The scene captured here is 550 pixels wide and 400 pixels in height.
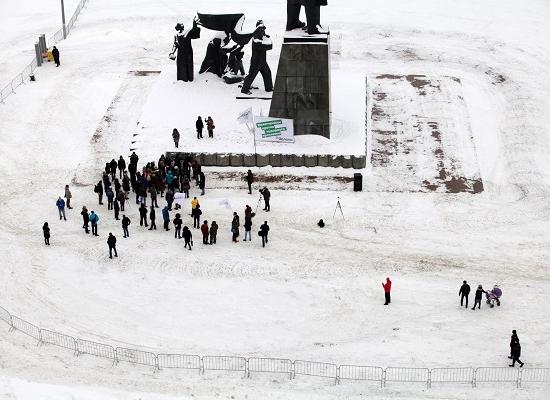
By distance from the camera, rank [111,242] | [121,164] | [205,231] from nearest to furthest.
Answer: [111,242] < [205,231] < [121,164]

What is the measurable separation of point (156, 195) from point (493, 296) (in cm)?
1339

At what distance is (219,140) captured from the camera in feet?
134

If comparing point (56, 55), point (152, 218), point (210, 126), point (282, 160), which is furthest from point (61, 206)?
point (56, 55)

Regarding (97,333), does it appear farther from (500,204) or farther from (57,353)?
(500,204)

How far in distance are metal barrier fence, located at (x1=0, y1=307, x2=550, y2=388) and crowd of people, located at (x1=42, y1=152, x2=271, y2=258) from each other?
226 inches

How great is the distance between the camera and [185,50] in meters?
46.6

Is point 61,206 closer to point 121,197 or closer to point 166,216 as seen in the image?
point 121,197

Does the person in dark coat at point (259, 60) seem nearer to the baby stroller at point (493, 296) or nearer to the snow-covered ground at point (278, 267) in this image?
the snow-covered ground at point (278, 267)

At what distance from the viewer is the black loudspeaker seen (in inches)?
1471

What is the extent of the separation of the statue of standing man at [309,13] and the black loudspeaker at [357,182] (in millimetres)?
6681

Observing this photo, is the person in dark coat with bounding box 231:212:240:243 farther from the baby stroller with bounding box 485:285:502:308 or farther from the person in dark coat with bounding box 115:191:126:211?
the baby stroller with bounding box 485:285:502:308

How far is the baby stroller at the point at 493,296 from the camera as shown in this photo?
2906 centimetres

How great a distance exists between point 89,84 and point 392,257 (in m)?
22.9

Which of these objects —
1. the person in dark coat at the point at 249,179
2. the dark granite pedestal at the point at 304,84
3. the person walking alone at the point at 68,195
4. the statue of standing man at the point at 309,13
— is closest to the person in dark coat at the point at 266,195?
the person in dark coat at the point at 249,179
